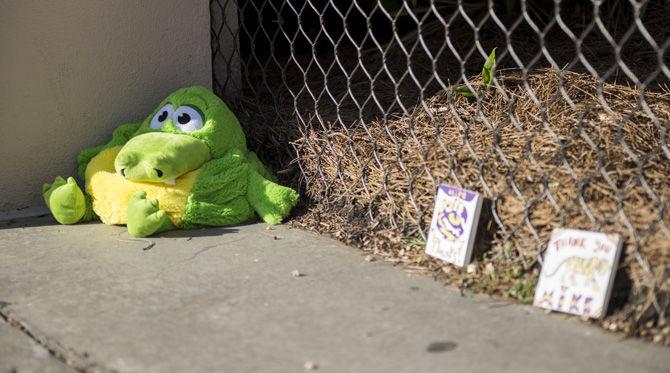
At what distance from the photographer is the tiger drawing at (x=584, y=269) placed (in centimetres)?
Result: 213

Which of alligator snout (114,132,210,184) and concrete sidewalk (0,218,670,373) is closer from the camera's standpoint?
concrete sidewalk (0,218,670,373)

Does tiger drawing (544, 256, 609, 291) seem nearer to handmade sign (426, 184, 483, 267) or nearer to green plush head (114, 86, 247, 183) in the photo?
handmade sign (426, 184, 483, 267)

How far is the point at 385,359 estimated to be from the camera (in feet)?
6.52

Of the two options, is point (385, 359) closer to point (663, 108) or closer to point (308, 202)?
point (308, 202)

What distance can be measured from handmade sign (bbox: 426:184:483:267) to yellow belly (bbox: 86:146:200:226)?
883mm

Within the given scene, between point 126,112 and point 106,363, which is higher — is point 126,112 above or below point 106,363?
above

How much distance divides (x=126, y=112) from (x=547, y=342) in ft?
6.24

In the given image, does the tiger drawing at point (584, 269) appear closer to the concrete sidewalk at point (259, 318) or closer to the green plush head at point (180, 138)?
the concrete sidewalk at point (259, 318)

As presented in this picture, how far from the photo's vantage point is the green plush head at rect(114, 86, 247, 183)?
9.45ft

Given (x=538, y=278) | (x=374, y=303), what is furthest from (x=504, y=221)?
(x=374, y=303)

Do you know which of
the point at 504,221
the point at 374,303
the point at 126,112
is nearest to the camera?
the point at 374,303

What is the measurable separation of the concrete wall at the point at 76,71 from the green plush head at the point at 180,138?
8.1 inches

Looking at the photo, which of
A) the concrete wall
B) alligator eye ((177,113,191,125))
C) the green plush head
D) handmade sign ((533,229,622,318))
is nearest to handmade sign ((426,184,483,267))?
handmade sign ((533,229,622,318))

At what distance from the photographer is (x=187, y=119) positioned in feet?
10.1
